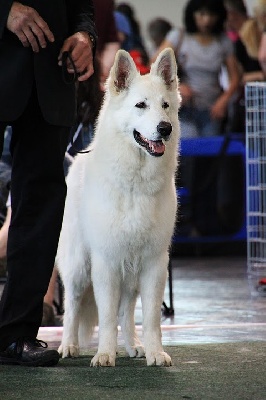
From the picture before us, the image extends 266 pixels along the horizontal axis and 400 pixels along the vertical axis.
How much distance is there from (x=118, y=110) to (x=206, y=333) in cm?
120

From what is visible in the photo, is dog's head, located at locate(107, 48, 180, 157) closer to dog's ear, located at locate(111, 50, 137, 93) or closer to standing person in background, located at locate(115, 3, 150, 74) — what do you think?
dog's ear, located at locate(111, 50, 137, 93)

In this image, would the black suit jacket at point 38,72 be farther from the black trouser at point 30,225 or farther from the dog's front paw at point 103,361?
the dog's front paw at point 103,361

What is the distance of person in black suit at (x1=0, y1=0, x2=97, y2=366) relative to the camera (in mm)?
2936

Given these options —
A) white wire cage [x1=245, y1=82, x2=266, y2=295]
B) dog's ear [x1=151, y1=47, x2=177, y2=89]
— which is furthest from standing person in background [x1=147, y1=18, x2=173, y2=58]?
dog's ear [x1=151, y1=47, x2=177, y2=89]

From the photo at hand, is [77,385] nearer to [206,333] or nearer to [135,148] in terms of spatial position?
[135,148]

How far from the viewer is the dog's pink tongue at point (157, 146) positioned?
3128 millimetres

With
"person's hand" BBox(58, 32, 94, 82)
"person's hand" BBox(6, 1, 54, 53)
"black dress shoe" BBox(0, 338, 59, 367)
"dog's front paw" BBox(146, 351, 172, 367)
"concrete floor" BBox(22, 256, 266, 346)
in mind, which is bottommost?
"concrete floor" BBox(22, 256, 266, 346)

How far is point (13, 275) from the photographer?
3051mm

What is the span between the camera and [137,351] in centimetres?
332

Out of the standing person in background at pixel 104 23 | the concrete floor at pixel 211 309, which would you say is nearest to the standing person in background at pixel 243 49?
the concrete floor at pixel 211 309

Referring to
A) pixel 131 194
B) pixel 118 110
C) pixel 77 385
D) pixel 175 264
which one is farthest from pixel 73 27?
pixel 175 264

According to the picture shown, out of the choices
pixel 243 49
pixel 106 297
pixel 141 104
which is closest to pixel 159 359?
pixel 106 297

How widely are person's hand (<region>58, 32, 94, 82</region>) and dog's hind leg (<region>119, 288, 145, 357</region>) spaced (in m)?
0.83

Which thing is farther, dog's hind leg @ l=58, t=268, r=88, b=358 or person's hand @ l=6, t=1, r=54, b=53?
dog's hind leg @ l=58, t=268, r=88, b=358
